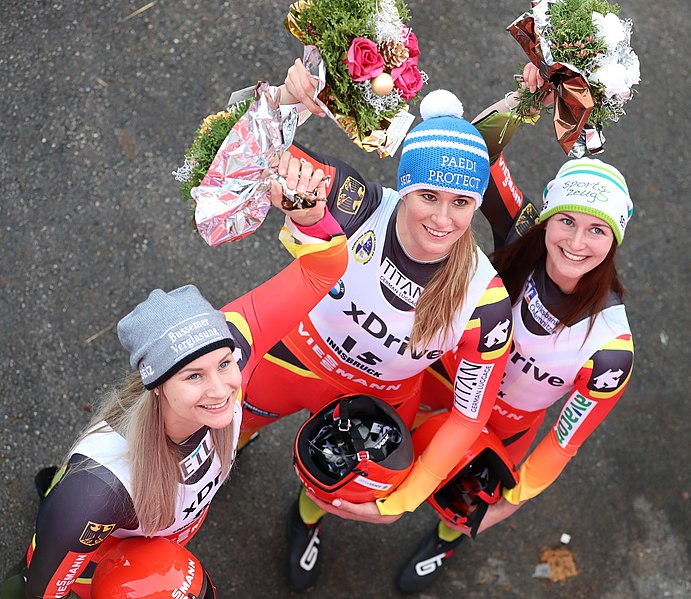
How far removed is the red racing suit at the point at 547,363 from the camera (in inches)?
120

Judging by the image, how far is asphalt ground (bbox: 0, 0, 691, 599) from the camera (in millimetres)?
4148

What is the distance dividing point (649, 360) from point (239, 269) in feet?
8.31

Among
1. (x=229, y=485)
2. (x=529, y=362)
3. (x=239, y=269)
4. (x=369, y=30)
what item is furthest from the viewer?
(x=239, y=269)

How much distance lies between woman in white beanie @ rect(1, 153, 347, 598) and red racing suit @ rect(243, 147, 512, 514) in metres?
0.33

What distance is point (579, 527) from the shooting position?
14.5 feet

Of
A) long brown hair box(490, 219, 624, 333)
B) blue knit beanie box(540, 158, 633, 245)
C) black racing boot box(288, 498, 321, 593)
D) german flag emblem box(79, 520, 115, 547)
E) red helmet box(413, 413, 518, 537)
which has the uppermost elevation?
blue knit beanie box(540, 158, 633, 245)

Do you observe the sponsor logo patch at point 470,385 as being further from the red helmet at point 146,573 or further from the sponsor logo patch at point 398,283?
the red helmet at point 146,573

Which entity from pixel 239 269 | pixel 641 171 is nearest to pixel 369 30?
pixel 239 269

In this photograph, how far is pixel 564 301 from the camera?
10.1ft

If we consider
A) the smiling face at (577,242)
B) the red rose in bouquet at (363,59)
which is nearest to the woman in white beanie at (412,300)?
the red rose in bouquet at (363,59)

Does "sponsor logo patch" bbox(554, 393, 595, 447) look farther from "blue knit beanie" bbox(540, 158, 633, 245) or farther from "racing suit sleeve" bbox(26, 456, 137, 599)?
"racing suit sleeve" bbox(26, 456, 137, 599)

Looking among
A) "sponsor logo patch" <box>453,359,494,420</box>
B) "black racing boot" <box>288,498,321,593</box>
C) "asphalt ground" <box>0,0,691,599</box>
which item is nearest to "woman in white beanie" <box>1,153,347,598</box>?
"sponsor logo patch" <box>453,359,494,420</box>

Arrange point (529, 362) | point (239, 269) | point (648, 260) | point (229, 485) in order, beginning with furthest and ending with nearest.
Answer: point (648, 260)
point (239, 269)
point (229, 485)
point (529, 362)

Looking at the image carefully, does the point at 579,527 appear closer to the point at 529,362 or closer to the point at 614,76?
the point at 529,362
